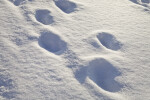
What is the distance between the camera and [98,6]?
2.03m

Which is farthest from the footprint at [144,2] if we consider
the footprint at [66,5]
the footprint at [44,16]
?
the footprint at [44,16]

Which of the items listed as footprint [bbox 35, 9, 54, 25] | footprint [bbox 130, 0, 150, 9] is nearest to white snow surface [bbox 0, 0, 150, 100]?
footprint [bbox 35, 9, 54, 25]

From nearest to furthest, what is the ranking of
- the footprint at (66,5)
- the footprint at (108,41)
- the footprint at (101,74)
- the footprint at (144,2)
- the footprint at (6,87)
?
the footprint at (6,87) < the footprint at (101,74) < the footprint at (108,41) < the footprint at (66,5) < the footprint at (144,2)

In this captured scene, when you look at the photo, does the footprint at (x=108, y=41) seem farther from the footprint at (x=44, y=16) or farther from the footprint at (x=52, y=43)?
the footprint at (x=44, y=16)

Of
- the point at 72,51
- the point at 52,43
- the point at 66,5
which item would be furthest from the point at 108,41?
the point at 66,5

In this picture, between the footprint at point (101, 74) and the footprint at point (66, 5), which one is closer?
the footprint at point (101, 74)

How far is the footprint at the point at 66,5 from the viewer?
75.5 inches

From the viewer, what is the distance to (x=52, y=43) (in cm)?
159

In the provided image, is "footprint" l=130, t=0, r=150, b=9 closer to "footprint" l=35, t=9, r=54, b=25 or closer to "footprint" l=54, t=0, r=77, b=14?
"footprint" l=54, t=0, r=77, b=14

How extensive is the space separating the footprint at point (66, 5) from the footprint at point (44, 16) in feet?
0.54

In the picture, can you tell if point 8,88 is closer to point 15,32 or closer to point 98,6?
point 15,32

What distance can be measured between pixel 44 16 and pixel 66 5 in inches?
11.0

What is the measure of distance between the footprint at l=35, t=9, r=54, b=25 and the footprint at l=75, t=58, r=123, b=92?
0.55m

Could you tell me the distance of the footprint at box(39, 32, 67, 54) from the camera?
1550 mm
